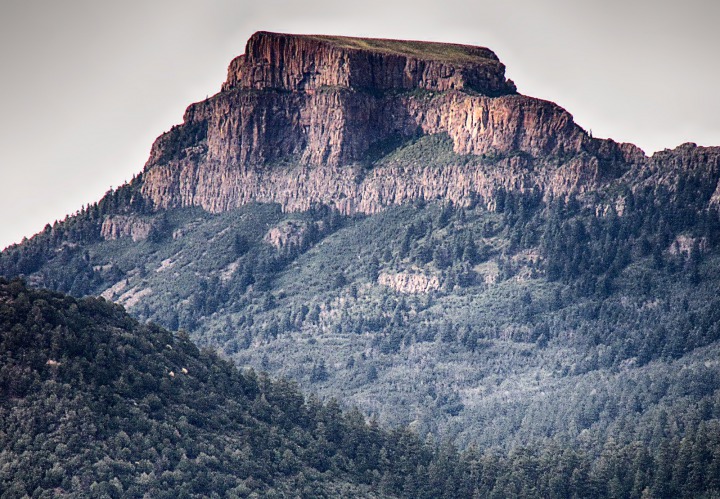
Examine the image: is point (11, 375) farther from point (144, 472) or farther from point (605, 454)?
point (605, 454)

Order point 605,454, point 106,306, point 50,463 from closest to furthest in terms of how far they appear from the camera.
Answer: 1. point 50,463
2. point 106,306
3. point 605,454

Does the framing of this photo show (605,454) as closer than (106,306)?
No

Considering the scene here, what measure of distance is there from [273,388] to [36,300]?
28.4 metres

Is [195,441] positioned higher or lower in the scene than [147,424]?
lower

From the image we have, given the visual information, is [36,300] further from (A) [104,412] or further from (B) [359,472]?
(B) [359,472]

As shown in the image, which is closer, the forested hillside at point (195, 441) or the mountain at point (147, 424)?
the mountain at point (147, 424)

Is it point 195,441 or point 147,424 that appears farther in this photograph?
point 195,441

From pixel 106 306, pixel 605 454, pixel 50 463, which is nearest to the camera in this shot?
pixel 50 463

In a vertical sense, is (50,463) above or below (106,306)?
below

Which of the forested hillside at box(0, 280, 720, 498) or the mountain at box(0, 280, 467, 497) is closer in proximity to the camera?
the mountain at box(0, 280, 467, 497)

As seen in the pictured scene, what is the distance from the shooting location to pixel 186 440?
17075cm

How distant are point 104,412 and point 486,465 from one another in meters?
39.5

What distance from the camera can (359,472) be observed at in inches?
7357

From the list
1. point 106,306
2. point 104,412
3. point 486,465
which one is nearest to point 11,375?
point 104,412
